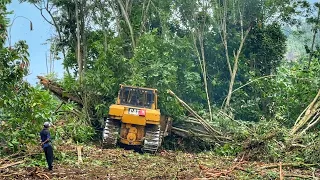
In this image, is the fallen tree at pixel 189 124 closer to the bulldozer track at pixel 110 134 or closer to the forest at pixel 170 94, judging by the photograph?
the forest at pixel 170 94

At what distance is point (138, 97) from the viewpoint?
1753 cm

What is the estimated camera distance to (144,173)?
1114 cm

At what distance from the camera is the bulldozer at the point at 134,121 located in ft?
53.4

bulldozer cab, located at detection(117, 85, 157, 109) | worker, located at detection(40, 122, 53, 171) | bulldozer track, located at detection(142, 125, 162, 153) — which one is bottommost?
bulldozer track, located at detection(142, 125, 162, 153)

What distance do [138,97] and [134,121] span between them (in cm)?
149

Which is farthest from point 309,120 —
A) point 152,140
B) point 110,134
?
point 110,134

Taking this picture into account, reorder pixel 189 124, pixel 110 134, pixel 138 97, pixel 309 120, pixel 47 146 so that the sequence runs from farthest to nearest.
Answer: pixel 189 124 < pixel 138 97 < pixel 110 134 < pixel 309 120 < pixel 47 146

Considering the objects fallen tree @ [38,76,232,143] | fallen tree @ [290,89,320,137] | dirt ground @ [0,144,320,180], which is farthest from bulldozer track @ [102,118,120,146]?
fallen tree @ [290,89,320,137]

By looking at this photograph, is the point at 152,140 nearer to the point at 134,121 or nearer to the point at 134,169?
the point at 134,121

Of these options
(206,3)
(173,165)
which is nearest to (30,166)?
(173,165)

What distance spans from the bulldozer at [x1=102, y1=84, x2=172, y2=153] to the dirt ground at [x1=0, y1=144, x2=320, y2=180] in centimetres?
212

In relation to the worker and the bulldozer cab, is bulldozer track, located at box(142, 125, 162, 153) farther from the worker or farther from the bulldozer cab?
the worker

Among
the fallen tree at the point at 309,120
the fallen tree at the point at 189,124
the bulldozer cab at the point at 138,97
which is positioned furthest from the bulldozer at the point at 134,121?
the fallen tree at the point at 309,120

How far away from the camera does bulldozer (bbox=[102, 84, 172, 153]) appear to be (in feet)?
53.4
